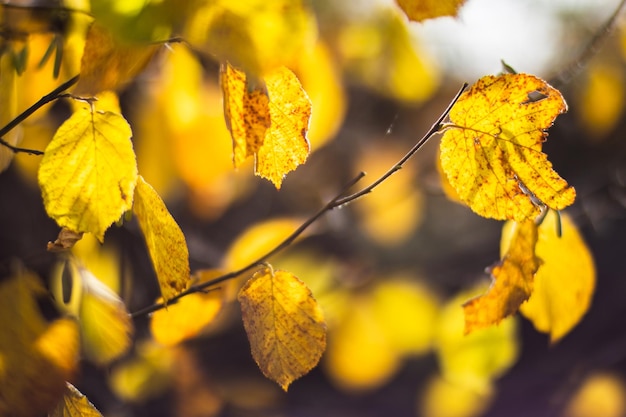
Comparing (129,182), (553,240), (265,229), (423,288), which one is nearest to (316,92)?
(265,229)

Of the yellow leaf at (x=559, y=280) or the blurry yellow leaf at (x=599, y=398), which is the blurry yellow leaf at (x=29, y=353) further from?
the blurry yellow leaf at (x=599, y=398)

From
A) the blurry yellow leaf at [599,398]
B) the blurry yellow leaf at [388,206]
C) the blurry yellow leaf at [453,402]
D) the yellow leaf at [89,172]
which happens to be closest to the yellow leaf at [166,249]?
the yellow leaf at [89,172]

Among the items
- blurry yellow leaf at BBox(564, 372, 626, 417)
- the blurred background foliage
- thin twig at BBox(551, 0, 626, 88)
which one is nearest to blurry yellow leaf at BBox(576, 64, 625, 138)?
the blurred background foliage

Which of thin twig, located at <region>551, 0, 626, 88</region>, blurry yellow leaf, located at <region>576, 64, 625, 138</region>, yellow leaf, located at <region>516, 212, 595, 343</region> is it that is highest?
thin twig, located at <region>551, 0, 626, 88</region>

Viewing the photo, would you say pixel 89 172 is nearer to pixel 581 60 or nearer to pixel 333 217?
pixel 581 60

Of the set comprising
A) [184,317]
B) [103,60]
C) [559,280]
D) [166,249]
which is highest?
[103,60]

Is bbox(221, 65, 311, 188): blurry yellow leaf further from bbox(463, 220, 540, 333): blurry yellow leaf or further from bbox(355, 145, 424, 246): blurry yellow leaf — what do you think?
bbox(355, 145, 424, 246): blurry yellow leaf

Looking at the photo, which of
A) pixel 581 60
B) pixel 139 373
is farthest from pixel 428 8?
pixel 139 373
